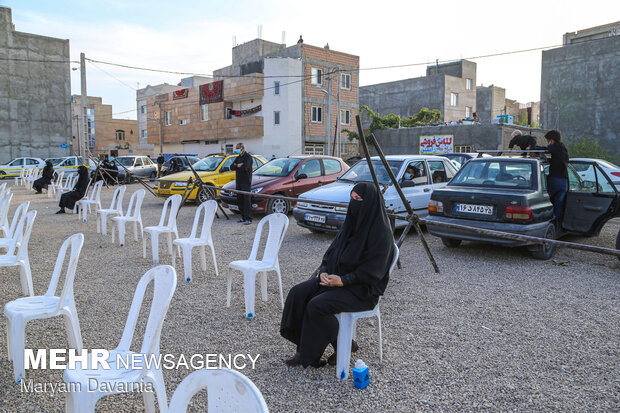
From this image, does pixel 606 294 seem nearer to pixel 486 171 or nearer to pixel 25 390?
pixel 486 171

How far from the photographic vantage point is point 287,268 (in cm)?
707

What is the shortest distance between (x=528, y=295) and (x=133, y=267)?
5.60 m

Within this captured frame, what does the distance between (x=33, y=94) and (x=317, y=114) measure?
27.2m

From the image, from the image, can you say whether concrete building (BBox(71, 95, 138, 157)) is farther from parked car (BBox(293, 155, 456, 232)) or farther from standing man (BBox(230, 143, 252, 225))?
parked car (BBox(293, 155, 456, 232))

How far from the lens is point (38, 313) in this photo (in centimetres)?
348

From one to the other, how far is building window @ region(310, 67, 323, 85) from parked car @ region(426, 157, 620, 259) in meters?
33.6

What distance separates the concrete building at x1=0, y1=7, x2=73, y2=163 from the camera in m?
42.1

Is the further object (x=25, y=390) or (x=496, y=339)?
(x=496, y=339)

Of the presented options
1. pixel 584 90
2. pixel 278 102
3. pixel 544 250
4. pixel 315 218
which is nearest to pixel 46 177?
pixel 315 218

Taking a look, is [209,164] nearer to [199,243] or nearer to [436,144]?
[199,243]

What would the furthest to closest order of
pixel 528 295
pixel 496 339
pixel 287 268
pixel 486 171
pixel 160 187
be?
pixel 160 187
pixel 486 171
pixel 287 268
pixel 528 295
pixel 496 339

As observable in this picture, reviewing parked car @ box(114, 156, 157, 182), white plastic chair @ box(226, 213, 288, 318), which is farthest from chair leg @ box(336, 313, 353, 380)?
parked car @ box(114, 156, 157, 182)

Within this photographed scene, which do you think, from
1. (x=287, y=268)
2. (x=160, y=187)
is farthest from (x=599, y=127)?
(x=287, y=268)

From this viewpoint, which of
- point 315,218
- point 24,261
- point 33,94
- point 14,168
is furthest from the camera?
point 33,94
